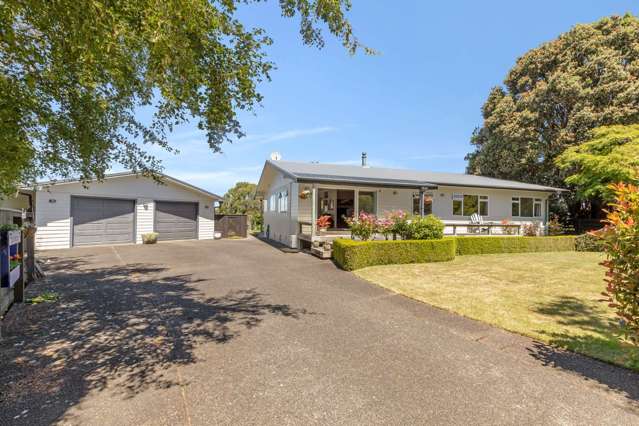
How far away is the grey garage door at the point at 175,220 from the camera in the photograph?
56.1 ft

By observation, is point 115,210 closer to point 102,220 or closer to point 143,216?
point 102,220

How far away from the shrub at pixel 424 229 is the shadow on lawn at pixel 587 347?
522 cm

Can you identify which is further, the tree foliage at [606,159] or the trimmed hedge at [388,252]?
the tree foliage at [606,159]

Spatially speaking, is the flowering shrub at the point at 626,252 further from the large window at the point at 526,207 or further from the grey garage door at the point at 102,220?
the grey garage door at the point at 102,220

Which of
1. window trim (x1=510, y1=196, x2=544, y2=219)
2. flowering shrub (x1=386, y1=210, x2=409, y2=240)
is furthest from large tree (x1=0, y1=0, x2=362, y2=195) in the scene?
window trim (x1=510, y1=196, x2=544, y2=219)

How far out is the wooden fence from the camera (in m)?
20.3

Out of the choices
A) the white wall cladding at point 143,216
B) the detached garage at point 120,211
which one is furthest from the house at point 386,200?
the white wall cladding at point 143,216

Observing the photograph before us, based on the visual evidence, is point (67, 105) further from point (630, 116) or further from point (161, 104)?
A: point (630, 116)

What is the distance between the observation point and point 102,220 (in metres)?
15.3

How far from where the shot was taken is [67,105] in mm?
5488

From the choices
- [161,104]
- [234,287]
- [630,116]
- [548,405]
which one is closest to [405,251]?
[234,287]

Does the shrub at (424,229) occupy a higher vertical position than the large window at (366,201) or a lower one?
lower

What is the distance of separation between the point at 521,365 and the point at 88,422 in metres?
4.41

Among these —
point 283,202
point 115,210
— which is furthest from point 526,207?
point 115,210
